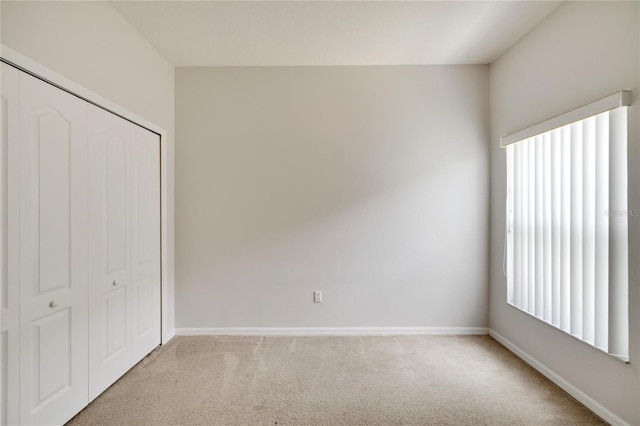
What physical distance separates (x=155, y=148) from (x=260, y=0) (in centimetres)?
152

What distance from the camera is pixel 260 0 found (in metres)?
1.99

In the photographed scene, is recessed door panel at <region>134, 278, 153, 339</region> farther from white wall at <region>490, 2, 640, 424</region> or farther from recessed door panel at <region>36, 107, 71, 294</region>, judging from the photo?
white wall at <region>490, 2, 640, 424</region>

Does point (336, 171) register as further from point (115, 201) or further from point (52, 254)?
point (52, 254)

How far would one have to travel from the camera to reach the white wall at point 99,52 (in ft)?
4.84

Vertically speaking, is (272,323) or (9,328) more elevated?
(9,328)

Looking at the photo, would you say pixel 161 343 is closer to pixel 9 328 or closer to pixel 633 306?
pixel 9 328

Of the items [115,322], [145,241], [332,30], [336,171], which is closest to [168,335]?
[115,322]

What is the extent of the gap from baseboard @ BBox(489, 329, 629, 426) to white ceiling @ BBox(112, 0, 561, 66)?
8.75 feet

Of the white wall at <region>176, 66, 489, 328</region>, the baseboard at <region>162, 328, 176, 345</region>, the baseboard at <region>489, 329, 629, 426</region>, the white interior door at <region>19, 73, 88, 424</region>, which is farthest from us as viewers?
the white wall at <region>176, 66, 489, 328</region>

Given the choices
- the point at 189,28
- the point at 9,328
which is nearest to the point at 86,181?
the point at 9,328

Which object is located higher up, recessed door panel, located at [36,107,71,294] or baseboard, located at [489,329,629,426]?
recessed door panel, located at [36,107,71,294]

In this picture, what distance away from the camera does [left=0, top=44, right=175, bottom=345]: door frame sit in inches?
56.1

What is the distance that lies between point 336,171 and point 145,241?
184 cm

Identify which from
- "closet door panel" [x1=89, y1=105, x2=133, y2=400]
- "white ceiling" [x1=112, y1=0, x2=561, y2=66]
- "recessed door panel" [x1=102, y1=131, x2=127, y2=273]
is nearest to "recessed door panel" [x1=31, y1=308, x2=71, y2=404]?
"closet door panel" [x1=89, y1=105, x2=133, y2=400]
